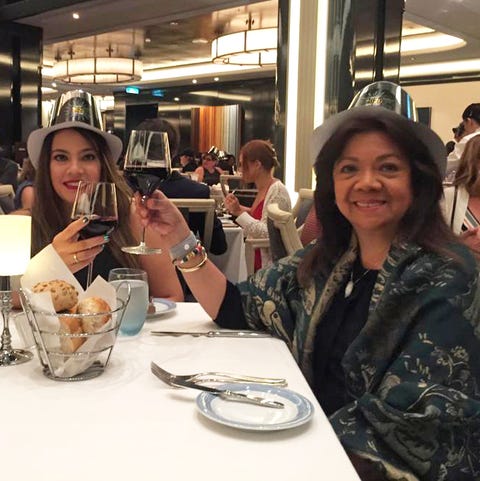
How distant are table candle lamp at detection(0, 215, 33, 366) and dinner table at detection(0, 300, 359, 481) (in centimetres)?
8

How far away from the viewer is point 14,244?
1327 millimetres

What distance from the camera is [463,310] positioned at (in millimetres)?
1311

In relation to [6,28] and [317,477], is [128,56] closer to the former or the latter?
[6,28]

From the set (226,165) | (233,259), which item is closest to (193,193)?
(233,259)

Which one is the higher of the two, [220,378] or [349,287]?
[349,287]

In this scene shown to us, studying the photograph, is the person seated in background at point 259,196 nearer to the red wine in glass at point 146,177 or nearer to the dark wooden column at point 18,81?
the red wine in glass at point 146,177

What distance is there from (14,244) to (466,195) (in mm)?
2298

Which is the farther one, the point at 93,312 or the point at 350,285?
the point at 350,285

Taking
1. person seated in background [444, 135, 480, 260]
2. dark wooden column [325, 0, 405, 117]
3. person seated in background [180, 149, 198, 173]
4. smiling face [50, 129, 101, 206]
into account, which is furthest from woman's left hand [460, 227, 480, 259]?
person seated in background [180, 149, 198, 173]

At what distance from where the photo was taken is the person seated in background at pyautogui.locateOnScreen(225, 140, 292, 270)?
4.36 metres

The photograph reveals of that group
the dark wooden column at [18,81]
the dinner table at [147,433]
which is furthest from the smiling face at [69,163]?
the dark wooden column at [18,81]

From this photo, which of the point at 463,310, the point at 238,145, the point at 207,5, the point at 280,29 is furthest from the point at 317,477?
the point at 238,145

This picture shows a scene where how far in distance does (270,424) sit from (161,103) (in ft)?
59.4

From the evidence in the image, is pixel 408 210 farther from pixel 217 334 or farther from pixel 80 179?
pixel 80 179
